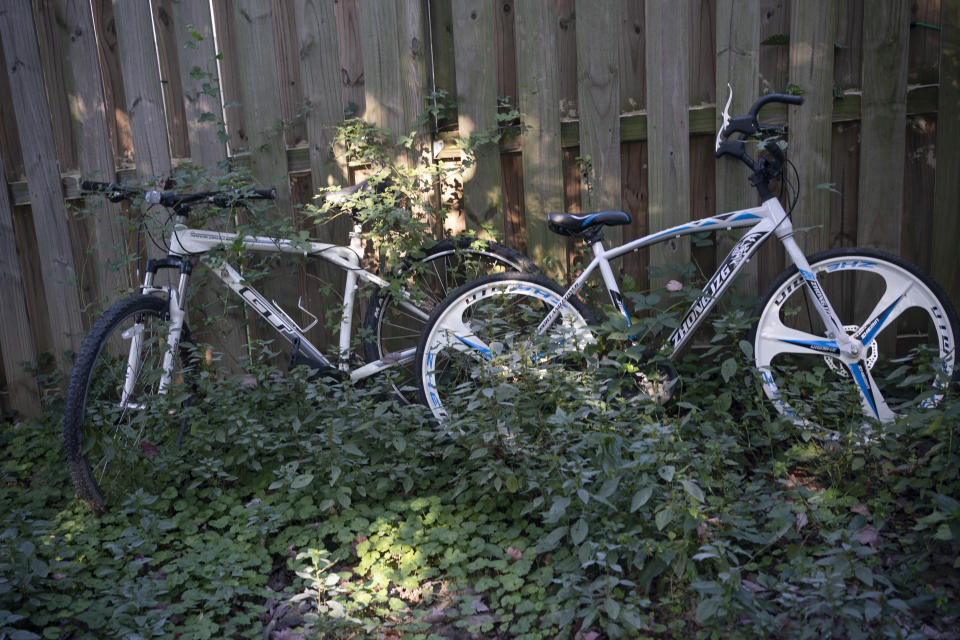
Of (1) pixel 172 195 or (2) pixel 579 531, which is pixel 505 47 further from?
(2) pixel 579 531

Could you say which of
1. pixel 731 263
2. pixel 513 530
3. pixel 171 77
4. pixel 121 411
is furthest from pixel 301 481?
pixel 171 77

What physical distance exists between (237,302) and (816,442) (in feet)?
9.50

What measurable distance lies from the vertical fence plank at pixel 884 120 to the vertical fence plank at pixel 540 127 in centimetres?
134

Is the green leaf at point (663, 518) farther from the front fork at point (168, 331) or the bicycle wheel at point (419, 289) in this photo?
the front fork at point (168, 331)

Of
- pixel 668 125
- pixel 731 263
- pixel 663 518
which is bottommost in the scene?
pixel 663 518

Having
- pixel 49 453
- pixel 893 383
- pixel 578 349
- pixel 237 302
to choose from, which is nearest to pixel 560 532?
pixel 578 349

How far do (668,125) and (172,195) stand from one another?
2.24m

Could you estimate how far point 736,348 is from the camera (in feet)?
10.9

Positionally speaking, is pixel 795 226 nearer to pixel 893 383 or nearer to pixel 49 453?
pixel 893 383

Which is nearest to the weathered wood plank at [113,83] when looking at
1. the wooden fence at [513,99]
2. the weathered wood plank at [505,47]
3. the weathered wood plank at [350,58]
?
the wooden fence at [513,99]

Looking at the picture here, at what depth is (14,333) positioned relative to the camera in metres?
4.34

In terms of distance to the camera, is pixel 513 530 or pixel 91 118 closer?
pixel 513 530

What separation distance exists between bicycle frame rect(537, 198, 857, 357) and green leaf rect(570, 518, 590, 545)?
43.1 inches

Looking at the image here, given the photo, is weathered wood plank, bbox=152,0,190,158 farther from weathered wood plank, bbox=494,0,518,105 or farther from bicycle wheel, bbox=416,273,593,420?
bicycle wheel, bbox=416,273,593,420
